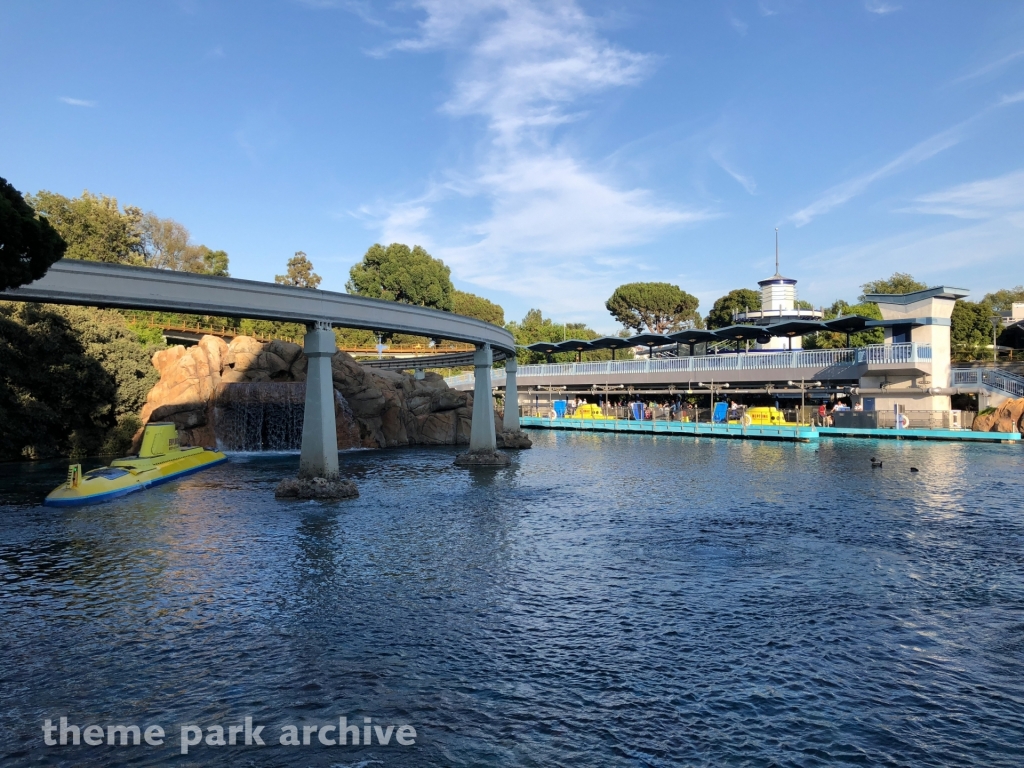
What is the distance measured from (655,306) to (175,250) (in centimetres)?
7483

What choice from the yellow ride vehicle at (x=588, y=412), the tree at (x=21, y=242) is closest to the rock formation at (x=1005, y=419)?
the yellow ride vehicle at (x=588, y=412)

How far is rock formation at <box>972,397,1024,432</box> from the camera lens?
49438mm

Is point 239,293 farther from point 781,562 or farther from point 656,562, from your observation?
point 781,562

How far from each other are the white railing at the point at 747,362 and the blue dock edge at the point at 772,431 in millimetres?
6737

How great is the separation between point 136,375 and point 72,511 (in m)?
25.5

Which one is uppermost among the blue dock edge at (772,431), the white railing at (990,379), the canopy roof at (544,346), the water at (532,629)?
the canopy roof at (544,346)

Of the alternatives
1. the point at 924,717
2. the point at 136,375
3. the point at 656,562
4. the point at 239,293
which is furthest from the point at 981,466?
the point at 136,375

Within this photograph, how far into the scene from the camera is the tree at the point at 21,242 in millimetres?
13000

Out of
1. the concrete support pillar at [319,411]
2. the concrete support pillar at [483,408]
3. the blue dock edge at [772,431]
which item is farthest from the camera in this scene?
the blue dock edge at [772,431]

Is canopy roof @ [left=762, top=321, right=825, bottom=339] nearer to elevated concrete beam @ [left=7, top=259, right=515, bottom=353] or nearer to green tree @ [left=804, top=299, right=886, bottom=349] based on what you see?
green tree @ [left=804, top=299, right=886, bottom=349]

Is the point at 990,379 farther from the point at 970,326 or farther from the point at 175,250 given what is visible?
the point at 175,250

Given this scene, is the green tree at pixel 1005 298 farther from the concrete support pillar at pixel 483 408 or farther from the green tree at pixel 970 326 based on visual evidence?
the concrete support pillar at pixel 483 408

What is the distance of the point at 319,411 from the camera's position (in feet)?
90.3

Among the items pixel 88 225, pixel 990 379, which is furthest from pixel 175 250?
pixel 990 379
